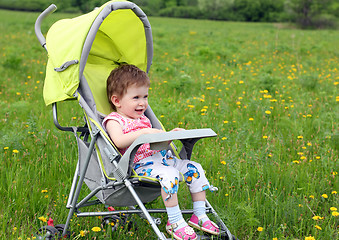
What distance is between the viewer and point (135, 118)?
2943 mm

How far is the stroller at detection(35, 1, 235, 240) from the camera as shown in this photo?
238 cm

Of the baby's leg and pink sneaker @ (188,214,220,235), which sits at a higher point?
the baby's leg

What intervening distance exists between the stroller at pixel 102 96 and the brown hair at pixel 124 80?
0.18m

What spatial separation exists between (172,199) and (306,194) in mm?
1436

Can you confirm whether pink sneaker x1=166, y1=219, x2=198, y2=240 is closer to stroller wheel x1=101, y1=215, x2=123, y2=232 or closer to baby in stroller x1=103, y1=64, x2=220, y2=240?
baby in stroller x1=103, y1=64, x2=220, y2=240

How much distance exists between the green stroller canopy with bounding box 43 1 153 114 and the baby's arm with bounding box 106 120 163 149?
1.18 feet

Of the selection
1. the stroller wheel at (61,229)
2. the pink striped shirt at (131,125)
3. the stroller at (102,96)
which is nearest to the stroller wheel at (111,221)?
the stroller at (102,96)

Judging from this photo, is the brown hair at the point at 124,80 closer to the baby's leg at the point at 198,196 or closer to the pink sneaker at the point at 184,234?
the baby's leg at the point at 198,196

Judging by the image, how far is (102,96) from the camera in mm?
3178

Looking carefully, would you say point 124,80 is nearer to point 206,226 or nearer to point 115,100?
point 115,100

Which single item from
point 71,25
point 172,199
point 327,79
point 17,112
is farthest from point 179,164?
point 327,79

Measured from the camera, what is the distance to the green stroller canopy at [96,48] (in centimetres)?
267

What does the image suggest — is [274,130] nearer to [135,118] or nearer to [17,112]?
[135,118]

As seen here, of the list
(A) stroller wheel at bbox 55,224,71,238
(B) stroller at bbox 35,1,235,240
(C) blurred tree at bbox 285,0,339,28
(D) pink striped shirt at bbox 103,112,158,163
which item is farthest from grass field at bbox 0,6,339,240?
(C) blurred tree at bbox 285,0,339,28
